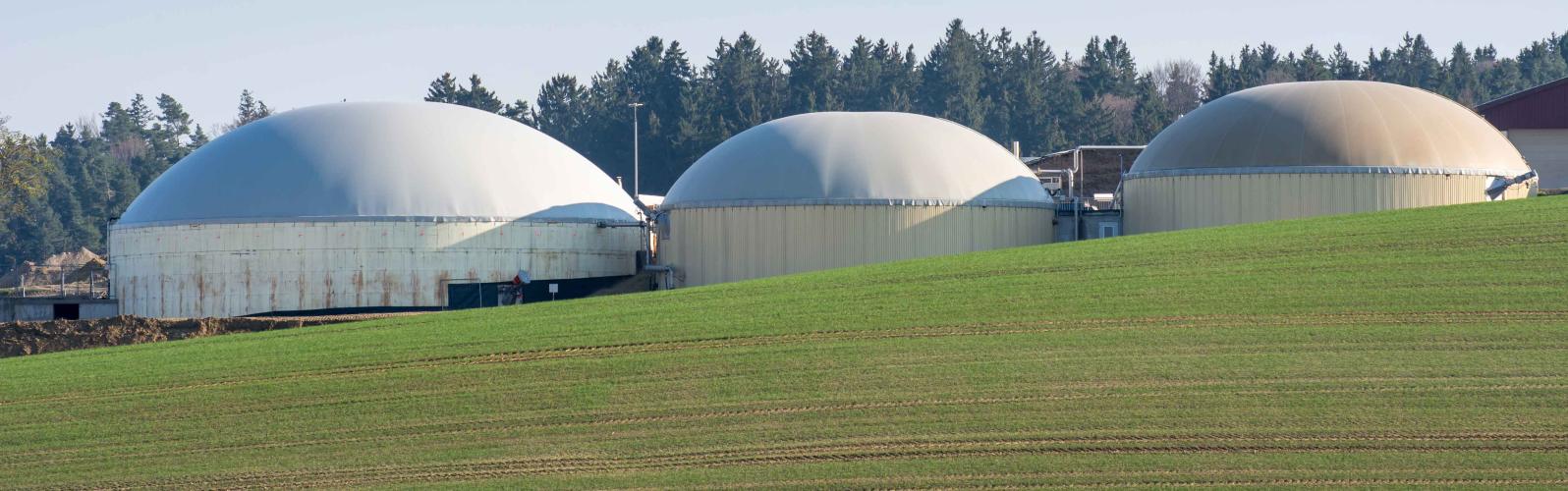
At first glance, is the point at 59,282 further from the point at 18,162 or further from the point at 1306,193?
the point at 1306,193

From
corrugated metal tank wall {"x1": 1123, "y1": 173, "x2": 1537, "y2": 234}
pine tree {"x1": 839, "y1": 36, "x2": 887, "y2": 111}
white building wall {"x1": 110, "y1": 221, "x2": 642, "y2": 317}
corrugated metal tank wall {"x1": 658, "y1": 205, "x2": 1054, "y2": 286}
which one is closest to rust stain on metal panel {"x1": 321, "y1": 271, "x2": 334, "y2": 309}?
white building wall {"x1": 110, "y1": 221, "x2": 642, "y2": 317}

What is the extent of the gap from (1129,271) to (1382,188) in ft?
40.0

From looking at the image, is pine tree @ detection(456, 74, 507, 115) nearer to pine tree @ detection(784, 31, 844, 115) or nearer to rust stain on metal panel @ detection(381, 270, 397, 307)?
pine tree @ detection(784, 31, 844, 115)

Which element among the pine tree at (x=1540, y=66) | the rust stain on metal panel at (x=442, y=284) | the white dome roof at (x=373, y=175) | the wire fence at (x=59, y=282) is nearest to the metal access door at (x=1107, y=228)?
the white dome roof at (x=373, y=175)

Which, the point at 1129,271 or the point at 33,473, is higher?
the point at 1129,271

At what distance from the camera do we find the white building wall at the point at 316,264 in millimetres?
43406

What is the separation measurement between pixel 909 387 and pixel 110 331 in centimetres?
2029

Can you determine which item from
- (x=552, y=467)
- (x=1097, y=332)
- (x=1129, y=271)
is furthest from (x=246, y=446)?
(x=1129, y=271)

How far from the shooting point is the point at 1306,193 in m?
40.8

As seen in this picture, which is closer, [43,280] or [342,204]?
[342,204]

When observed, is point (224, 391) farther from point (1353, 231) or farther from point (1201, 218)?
point (1201, 218)

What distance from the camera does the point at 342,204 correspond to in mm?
43688

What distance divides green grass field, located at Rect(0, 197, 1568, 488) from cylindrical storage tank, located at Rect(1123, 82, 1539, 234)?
7.80 metres

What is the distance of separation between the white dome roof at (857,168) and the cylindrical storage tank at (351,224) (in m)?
3.64
